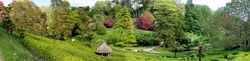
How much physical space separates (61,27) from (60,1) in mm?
5365

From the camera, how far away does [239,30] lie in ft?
48.9

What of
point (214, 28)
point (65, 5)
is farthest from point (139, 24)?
point (214, 28)

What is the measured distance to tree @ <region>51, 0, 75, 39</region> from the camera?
88.5 ft

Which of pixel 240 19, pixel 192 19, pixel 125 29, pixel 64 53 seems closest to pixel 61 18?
pixel 125 29

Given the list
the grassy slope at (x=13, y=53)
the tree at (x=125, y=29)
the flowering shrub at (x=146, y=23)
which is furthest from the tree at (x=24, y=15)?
the flowering shrub at (x=146, y=23)

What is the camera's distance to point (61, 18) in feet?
93.7

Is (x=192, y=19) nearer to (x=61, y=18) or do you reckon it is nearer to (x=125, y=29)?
(x=125, y=29)

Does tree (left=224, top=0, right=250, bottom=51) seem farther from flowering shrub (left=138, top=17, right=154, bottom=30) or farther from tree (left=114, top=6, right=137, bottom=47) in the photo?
flowering shrub (left=138, top=17, right=154, bottom=30)

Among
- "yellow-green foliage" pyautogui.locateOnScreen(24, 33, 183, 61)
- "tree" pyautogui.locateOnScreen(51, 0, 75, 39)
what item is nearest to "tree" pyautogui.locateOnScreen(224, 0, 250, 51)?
"yellow-green foliage" pyautogui.locateOnScreen(24, 33, 183, 61)

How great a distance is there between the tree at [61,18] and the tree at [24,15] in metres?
4.00

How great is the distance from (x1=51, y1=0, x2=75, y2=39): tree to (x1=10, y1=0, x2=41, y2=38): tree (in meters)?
4.00

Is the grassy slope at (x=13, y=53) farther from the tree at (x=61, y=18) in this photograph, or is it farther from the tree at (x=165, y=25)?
the tree at (x=165, y=25)

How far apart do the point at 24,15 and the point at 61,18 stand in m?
7.69

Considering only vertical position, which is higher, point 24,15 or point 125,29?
point 24,15
